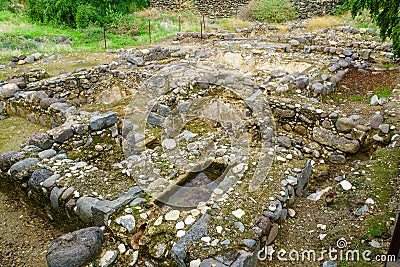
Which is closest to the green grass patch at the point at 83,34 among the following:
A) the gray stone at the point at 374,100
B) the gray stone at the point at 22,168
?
the gray stone at the point at 22,168

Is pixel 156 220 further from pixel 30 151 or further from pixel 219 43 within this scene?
pixel 219 43

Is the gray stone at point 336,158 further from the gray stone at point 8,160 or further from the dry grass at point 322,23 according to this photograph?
the dry grass at point 322,23

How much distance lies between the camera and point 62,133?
5668 millimetres

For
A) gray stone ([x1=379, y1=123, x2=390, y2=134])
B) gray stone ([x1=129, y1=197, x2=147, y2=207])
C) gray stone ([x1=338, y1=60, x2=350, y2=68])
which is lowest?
gray stone ([x1=129, y1=197, x2=147, y2=207])

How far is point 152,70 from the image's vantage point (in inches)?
371

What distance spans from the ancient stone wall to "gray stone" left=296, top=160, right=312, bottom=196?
1539cm

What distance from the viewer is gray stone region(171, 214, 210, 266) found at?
11.0ft

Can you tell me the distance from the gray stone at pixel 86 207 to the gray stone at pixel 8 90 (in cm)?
515

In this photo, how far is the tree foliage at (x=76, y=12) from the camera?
55.2 feet

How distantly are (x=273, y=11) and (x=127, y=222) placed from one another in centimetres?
1649

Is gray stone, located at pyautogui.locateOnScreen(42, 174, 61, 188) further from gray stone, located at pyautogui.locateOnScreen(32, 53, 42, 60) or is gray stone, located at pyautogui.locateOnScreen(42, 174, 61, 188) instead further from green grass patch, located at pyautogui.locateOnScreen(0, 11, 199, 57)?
green grass patch, located at pyautogui.locateOnScreen(0, 11, 199, 57)

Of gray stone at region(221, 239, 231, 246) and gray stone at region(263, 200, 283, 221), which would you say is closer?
gray stone at region(221, 239, 231, 246)

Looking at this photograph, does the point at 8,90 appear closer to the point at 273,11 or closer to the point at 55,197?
the point at 55,197

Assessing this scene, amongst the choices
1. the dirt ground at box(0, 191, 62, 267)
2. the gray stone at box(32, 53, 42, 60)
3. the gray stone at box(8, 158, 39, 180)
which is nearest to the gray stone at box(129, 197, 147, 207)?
the dirt ground at box(0, 191, 62, 267)
